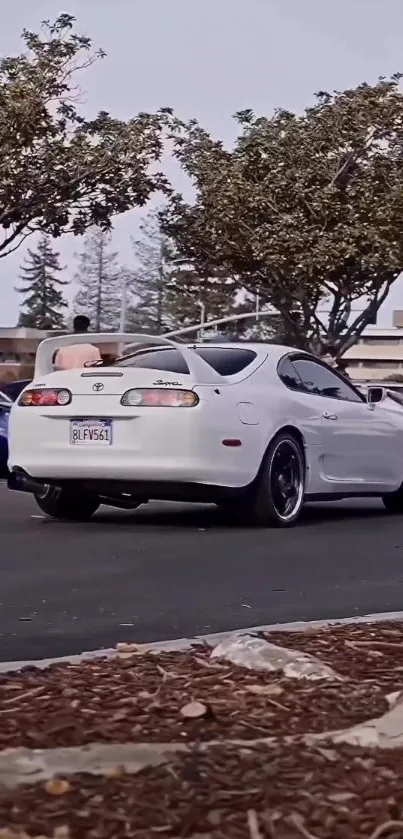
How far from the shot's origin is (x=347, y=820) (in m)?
3.06

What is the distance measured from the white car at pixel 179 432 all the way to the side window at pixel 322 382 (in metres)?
0.04

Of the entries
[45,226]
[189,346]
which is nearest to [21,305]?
[45,226]

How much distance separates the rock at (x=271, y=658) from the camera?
4.37 metres

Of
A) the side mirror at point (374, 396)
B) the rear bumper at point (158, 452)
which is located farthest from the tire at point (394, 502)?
the rear bumper at point (158, 452)

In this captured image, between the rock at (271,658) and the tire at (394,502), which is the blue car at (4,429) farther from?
the rock at (271,658)

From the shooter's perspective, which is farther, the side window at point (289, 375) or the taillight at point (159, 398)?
the side window at point (289, 375)

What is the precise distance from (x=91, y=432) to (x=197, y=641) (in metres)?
5.17

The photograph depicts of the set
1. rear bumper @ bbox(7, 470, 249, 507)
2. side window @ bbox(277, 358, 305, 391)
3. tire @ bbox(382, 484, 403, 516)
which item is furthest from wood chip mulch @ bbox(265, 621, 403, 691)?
tire @ bbox(382, 484, 403, 516)

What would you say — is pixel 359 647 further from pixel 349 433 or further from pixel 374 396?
pixel 374 396

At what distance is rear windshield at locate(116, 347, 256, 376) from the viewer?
10.4 m

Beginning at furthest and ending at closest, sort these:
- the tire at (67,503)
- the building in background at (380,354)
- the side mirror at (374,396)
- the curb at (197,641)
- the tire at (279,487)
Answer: the building in background at (380,354)
the side mirror at (374,396)
the tire at (67,503)
the tire at (279,487)
the curb at (197,641)

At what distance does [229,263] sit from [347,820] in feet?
110

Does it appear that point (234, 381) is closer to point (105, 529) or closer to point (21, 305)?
point (105, 529)

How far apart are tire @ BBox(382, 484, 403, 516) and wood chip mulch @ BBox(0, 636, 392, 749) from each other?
Result: 26.0ft
